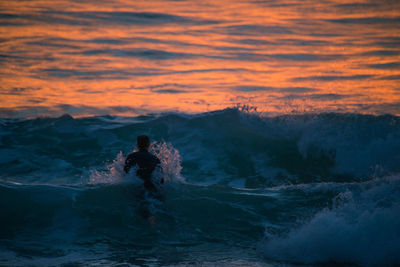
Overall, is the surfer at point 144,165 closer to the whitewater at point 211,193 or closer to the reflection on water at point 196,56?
the whitewater at point 211,193

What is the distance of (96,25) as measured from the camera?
27203 mm

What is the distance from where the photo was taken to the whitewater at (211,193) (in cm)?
681

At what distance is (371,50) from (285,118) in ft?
38.9

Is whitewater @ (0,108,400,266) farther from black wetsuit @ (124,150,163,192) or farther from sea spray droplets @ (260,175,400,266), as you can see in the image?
black wetsuit @ (124,150,163,192)

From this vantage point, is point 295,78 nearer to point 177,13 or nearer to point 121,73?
point 121,73

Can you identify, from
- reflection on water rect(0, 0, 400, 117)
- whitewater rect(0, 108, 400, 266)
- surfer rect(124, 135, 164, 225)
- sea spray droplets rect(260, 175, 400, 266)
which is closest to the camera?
sea spray droplets rect(260, 175, 400, 266)

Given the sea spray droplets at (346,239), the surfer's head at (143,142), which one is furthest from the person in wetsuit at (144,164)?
the sea spray droplets at (346,239)

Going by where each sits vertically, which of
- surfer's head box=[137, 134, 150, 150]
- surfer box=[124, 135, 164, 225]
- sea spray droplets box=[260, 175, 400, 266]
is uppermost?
surfer's head box=[137, 134, 150, 150]

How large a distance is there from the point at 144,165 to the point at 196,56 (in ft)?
52.6

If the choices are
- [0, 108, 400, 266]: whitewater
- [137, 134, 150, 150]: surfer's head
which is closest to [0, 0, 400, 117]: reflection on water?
[0, 108, 400, 266]: whitewater

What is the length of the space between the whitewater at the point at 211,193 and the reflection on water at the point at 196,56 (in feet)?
5.33

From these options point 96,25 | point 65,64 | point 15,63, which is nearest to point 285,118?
point 65,64

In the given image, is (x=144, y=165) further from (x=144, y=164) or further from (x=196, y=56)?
(x=196, y=56)

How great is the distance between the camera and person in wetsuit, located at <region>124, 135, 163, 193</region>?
865 centimetres
